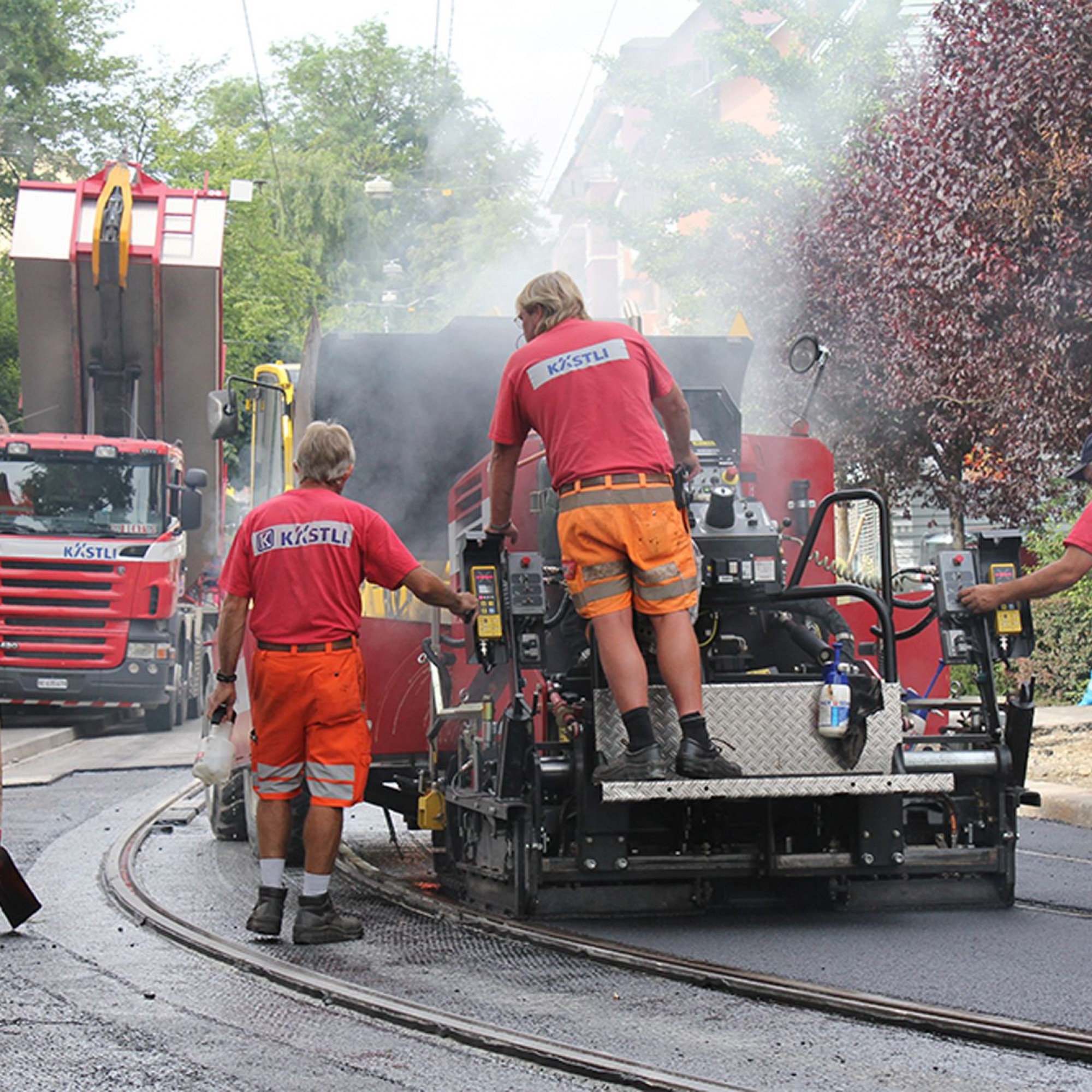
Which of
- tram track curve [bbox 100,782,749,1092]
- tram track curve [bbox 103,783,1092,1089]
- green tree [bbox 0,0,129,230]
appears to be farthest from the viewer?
green tree [bbox 0,0,129,230]

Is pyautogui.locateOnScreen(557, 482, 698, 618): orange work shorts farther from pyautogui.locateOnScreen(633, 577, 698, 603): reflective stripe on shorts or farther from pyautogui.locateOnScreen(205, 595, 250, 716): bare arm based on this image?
pyautogui.locateOnScreen(205, 595, 250, 716): bare arm

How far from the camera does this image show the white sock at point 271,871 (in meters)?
6.25

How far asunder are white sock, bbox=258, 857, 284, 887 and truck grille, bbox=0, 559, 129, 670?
43.7ft

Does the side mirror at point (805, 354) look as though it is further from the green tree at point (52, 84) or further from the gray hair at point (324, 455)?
the green tree at point (52, 84)

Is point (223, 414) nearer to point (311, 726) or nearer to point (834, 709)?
point (311, 726)

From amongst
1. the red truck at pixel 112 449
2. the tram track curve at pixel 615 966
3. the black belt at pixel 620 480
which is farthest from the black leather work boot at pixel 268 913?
the red truck at pixel 112 449

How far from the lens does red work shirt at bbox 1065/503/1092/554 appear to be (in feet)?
21.7

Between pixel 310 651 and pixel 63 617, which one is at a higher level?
pixel 63 617

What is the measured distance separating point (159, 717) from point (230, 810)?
462 inches

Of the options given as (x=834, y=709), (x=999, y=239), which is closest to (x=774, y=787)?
(x=834, y=709)

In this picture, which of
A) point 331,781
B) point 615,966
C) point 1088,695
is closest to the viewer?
point 615,966

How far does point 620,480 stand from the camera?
242 inches

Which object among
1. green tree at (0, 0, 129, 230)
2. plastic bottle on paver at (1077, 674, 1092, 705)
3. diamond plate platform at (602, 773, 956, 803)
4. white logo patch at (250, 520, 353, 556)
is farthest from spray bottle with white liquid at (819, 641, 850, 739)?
green tree at (0, 0, 129, 230)

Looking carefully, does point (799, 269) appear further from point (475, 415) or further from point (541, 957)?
point (541, 957)
